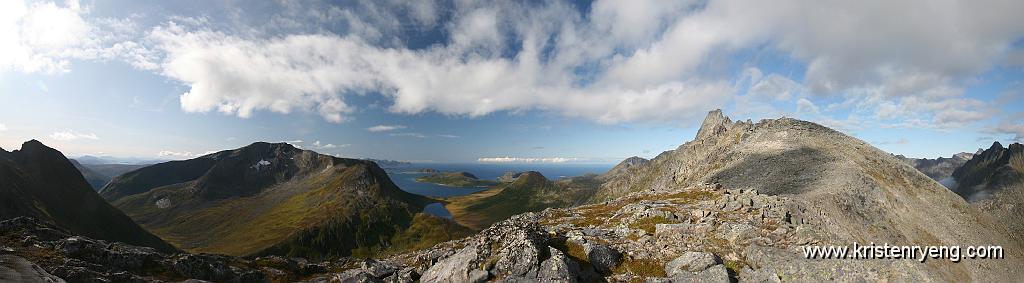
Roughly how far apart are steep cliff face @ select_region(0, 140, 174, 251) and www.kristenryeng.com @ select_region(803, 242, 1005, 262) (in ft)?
743

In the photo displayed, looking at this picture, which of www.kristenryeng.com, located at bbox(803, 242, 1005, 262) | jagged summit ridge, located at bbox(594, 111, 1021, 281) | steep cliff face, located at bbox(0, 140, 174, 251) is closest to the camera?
www.kristenryeng.com, located at bbox(803, 242, 1005, 262)

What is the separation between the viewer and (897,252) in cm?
2784

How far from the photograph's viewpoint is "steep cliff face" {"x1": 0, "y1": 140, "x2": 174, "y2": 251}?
152750 millimetres

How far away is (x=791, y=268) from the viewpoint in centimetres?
2566

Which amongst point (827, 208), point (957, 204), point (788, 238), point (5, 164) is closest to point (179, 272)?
point (788, 238)

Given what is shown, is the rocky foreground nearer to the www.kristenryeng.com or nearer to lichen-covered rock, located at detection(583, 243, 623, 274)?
lichen-covered rock, located at detection(583, 243, 623, 274)

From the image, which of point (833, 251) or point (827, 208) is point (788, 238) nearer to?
point (833, 251)

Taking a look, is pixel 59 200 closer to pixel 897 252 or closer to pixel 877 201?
pixel 897 252

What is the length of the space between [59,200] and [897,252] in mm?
274682

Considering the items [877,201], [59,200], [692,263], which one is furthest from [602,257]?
[59,200]

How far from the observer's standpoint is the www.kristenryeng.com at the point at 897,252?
87.9 ft

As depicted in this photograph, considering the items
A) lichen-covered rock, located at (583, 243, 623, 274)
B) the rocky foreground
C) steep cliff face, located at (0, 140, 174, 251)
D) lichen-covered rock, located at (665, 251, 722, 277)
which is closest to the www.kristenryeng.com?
the rocky foreground

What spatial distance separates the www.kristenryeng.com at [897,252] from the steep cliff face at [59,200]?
743 ft

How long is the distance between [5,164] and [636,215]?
10327 inches
